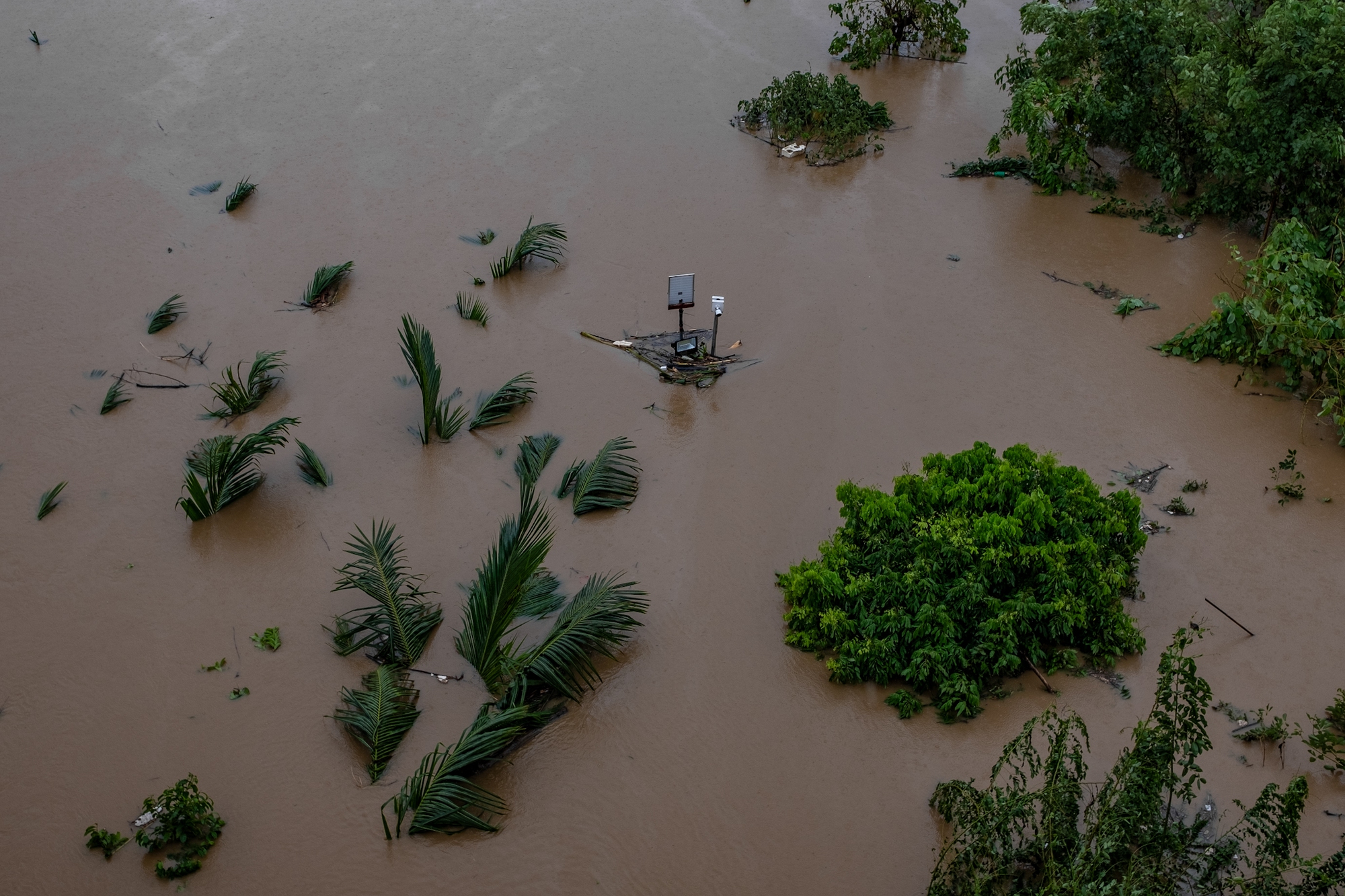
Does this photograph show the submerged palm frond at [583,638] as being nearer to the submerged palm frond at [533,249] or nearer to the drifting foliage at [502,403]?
the drifting foliage at [502,403]

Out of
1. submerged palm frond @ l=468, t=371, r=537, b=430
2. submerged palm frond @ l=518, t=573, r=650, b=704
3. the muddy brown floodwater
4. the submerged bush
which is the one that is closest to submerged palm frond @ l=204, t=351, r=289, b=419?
the muddy brown floodwater

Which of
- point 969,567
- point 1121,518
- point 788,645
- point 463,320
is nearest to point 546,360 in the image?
point 463,320

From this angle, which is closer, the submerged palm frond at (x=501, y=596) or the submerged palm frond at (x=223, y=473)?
the submerged palm frond at (x=501, y=596)

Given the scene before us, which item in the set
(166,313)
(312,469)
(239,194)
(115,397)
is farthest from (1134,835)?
(239,194)

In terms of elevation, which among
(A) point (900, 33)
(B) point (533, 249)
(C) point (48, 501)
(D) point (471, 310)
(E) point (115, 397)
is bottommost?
(C) point (48, 501)

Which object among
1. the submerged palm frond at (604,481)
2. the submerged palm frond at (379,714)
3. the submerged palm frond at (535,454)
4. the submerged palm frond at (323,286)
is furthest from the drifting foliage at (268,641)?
the submerged palm frond at (323,286)

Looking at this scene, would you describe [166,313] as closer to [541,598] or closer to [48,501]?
[48,501]
